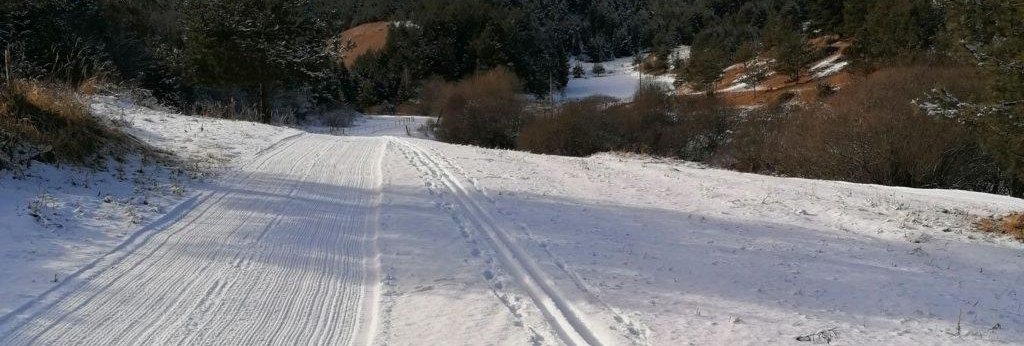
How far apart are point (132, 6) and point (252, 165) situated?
1147 inches

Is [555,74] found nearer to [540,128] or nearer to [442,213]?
[540,128]

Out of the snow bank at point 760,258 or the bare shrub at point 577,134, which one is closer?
the snow bank at point 760,258

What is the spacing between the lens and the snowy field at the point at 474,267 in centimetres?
441

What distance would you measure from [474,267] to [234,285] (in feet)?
6.63

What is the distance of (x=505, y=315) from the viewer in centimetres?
466

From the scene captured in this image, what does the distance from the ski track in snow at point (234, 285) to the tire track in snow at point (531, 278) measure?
48.7 inches

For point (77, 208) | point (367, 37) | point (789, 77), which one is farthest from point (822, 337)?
point (367, 37)

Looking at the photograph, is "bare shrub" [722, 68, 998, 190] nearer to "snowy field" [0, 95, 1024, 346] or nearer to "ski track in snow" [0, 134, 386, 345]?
"snowy field" [0, 95, 1024, 346]

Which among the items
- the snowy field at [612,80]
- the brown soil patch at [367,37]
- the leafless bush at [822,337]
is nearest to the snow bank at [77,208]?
the leafless bush at [822,337]

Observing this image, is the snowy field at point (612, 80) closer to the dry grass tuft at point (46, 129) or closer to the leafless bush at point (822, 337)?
the dry grass tuft at point (46, 129)

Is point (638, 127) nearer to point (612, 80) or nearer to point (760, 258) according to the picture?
point (760, 258)

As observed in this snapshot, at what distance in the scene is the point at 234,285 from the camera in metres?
5.03

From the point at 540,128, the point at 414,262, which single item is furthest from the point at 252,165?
the point at 540,128

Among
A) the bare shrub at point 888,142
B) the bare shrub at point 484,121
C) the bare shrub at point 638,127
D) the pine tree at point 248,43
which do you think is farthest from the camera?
the bare shrub at point 484,121
